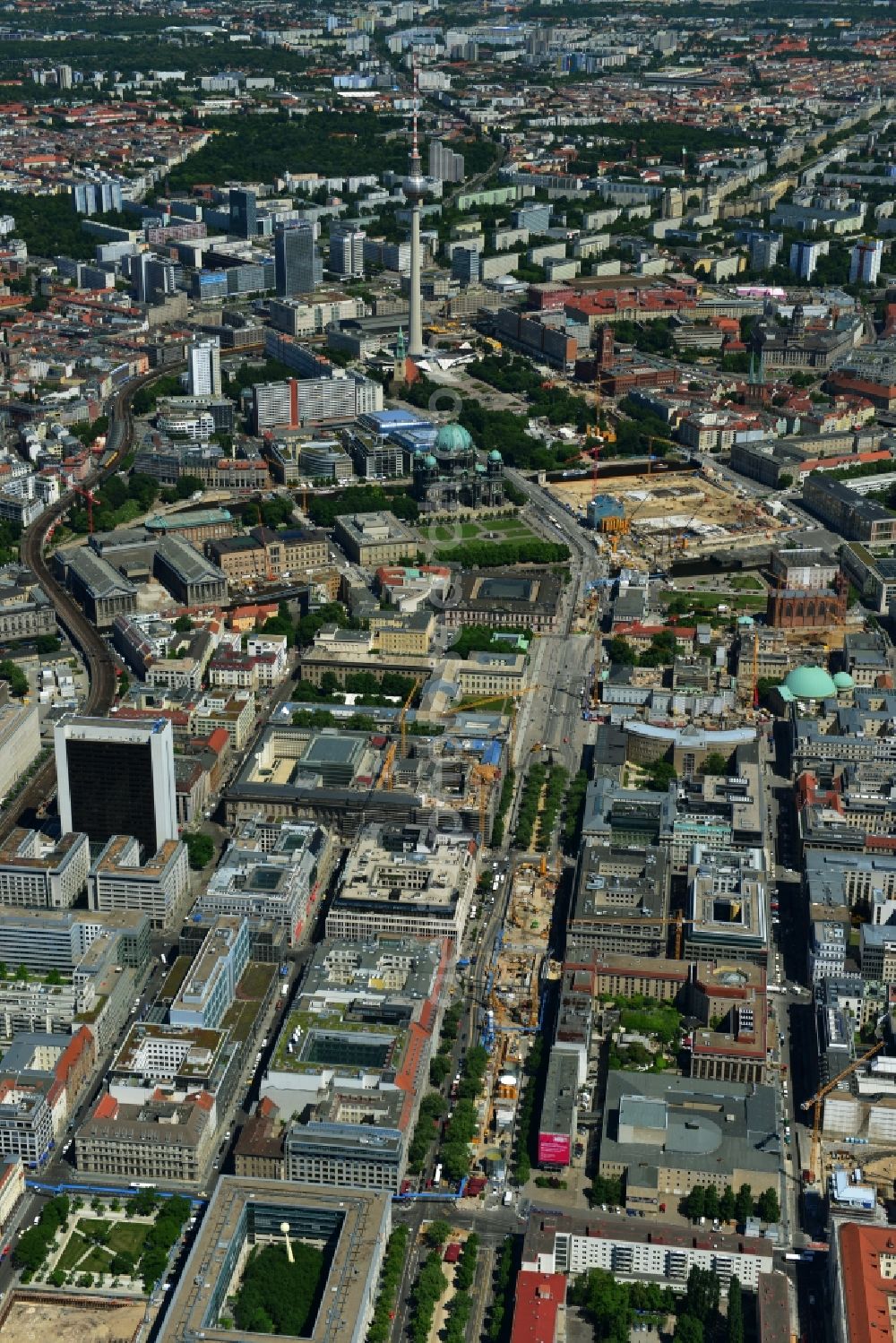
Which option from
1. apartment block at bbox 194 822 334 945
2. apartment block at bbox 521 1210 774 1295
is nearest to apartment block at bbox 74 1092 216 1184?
apartment block at bbox 521 1210 774 1295

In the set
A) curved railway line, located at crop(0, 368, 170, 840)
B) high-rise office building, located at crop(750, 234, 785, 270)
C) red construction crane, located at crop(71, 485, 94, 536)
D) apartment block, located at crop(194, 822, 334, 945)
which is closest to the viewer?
apartment block, located at crop(194, 822, 334, 945)

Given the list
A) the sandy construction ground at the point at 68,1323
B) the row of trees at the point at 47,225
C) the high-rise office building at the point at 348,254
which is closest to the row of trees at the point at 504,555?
the sandy construction ground at the point at 68,1323

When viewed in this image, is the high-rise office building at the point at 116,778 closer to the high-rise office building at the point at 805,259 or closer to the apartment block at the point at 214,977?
the apartment block at the point at 214,977

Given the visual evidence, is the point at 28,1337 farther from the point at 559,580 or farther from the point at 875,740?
the point at 559,580

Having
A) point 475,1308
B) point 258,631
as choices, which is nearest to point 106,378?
point 258,631

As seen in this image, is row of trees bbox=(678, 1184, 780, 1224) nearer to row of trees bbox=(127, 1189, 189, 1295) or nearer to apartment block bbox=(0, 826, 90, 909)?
row of trees bbox=(127, 1189, 189, 1295)

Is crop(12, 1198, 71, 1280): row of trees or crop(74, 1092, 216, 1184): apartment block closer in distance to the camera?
crop(12, 1198, 71, 1280): row of trees
